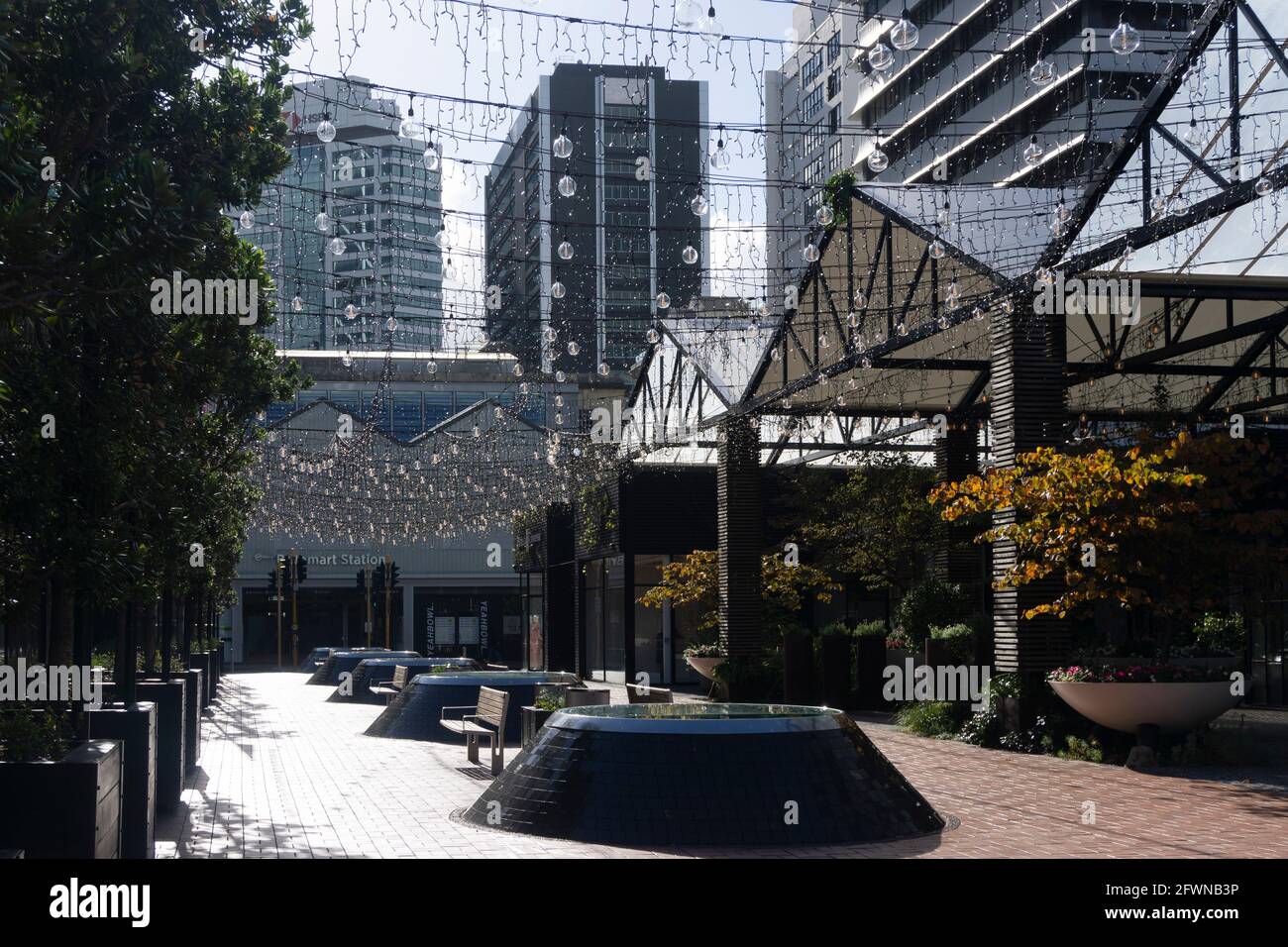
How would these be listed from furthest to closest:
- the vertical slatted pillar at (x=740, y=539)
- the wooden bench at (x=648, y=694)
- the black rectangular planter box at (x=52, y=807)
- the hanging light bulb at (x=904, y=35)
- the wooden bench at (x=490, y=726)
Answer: the vertical slatted pillar at (x=740, y=539) < the wooden bench at (x=648, y=694) < the wooden bench at (x=490, y=726) < the hanging light bulb at (x=904, y=35) < the black rectangular planter box at (x=52, y=807)

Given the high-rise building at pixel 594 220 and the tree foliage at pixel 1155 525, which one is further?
the high-rise building at pixel 594 220

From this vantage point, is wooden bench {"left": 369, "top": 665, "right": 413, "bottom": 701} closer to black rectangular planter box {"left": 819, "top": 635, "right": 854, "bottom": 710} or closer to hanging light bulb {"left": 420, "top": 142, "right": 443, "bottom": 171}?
black rectangular planter box {"left": 819, "top": 635, "right": 854, "bottom": 710}

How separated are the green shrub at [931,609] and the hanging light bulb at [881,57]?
→ 13980 mm

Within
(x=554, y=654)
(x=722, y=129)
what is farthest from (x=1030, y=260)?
(x=554, y=654)

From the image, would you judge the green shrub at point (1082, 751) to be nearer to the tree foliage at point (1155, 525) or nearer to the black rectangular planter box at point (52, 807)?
the tree foliage at point (1155, 525)

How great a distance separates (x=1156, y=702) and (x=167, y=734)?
1067 centimetres

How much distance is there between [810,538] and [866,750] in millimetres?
18834

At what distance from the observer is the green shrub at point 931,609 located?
25812 mm

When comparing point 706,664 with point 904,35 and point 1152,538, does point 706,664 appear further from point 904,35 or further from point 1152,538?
point 904,35

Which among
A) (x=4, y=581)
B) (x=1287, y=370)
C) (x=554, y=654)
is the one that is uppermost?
(x=1287, y=370)

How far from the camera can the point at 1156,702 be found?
16281mm

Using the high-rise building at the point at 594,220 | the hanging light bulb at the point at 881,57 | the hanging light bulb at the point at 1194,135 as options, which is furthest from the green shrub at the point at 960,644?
the hanging light bulb at the point at 881,57
